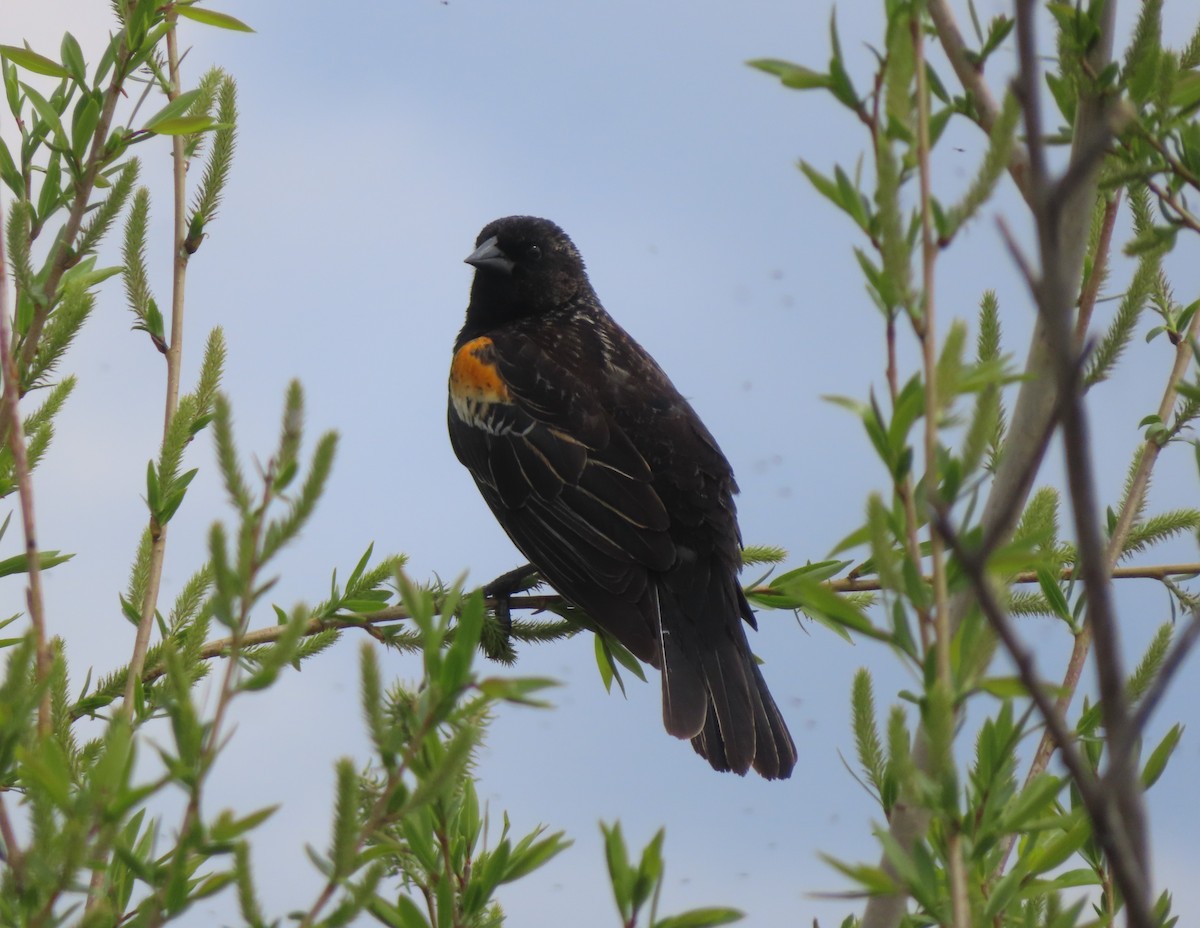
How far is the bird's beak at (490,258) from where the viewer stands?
457 centimetres

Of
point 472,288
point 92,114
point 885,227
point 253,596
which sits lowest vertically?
point 253,596

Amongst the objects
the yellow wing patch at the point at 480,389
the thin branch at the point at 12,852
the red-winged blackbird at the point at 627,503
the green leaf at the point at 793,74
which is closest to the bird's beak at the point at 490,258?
the red-winged blackbird at the point at 627,503

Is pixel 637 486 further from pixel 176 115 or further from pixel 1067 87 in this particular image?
pixel 1067 87

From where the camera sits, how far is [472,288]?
480 centimetres

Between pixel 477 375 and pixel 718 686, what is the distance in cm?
135

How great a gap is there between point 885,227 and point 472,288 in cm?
390

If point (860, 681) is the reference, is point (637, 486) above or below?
above

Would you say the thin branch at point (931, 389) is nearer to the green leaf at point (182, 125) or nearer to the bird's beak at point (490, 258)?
the green leaf at point (182, 125)

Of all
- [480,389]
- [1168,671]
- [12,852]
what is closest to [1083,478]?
[1168,671]

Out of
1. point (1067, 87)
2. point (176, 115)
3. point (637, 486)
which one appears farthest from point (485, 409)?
point (1067, 87)

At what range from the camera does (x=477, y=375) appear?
4.02 meters

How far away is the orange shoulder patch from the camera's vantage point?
3.93 meters

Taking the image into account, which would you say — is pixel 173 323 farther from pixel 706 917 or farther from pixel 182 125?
pixel 706 917

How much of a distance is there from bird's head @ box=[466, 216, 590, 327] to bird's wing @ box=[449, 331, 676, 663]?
19.5 inches
